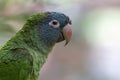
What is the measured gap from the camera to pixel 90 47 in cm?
481

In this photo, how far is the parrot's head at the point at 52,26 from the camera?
2041mm

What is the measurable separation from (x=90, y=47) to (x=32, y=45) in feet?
9.23

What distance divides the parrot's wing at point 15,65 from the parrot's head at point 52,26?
0.53ft

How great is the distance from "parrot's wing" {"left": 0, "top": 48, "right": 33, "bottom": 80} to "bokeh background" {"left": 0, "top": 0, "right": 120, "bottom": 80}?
173cm

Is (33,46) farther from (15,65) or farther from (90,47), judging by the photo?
(90,47)

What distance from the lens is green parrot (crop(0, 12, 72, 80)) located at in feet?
6.36

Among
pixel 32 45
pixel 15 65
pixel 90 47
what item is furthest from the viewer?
pixel 90 47

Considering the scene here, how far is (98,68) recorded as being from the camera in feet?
14.8

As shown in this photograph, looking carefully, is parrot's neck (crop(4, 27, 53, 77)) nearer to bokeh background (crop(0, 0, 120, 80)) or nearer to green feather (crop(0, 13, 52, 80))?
green feather (crop(0, 13, 52, 80))

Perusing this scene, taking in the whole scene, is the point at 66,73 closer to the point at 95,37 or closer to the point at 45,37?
the point at 95,37

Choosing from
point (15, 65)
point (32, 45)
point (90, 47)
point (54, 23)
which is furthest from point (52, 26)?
point (90, 47)

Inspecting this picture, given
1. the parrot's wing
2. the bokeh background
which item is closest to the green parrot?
the parrot's wing

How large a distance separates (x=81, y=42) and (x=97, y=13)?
45cm

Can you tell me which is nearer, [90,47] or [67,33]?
[67,33]
